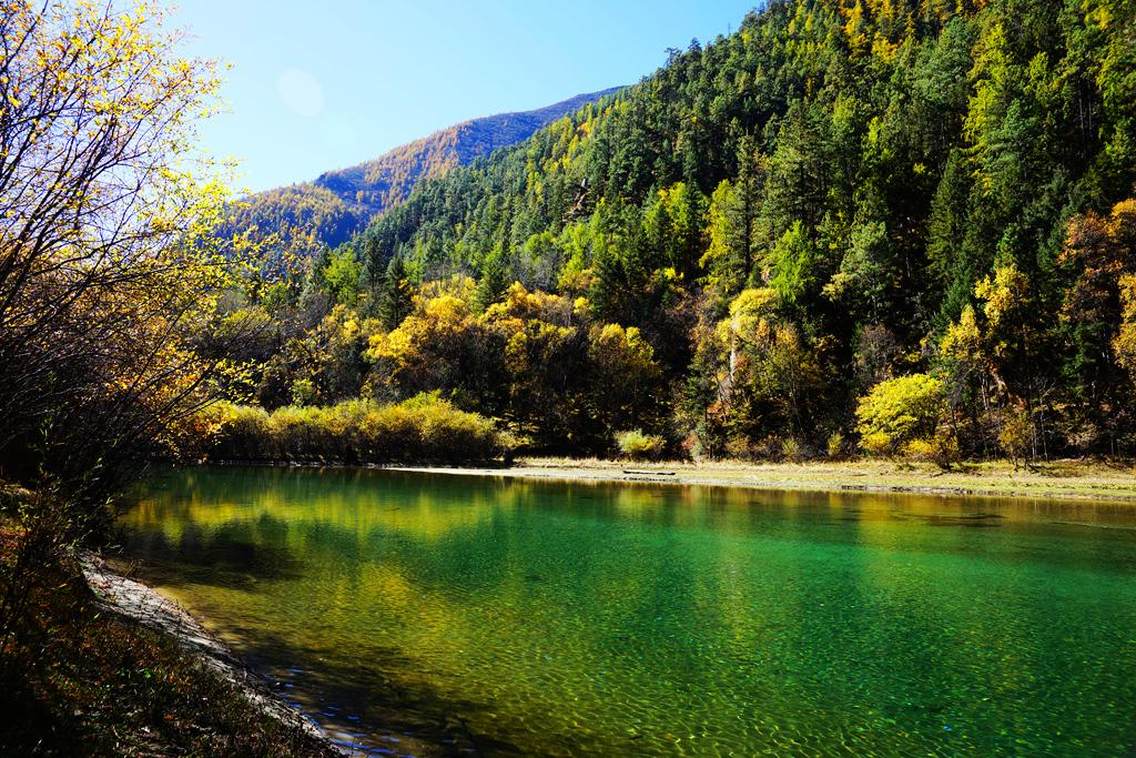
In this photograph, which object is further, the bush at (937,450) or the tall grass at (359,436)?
the tall grass at (359,436)

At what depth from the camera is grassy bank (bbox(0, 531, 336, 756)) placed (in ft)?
20.4

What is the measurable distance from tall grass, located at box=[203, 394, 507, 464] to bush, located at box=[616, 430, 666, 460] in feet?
57.4

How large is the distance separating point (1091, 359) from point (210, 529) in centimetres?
7525

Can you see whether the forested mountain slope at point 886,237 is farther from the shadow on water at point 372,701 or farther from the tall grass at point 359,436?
the shadow on water at point 372,701

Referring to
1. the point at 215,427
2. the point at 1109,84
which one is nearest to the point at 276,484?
the point at 215,427

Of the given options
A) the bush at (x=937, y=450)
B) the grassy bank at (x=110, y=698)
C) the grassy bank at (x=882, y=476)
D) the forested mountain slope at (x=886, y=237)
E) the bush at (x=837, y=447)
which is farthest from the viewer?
the bush at (x=837, y=447)

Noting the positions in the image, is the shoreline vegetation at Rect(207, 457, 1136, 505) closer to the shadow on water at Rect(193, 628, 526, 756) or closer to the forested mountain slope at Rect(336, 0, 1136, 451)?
the forested mountain slope at Rect(336, 0, 1136, 451)

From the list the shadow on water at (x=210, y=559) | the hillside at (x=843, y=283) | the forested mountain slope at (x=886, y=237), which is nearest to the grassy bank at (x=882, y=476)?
the hillside at (x=843, y=283)

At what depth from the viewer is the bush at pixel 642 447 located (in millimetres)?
81375

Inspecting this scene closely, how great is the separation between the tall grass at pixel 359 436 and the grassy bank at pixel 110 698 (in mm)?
70709

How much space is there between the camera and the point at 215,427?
952 inches

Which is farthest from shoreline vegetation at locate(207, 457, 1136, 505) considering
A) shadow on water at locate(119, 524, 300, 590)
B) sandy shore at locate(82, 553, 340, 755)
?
sandy shore at locate(82, 553, 340, 755)

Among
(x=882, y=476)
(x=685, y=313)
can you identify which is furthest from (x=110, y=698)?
(x=685, y=313)

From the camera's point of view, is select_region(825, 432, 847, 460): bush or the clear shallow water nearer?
the clear shallow water
